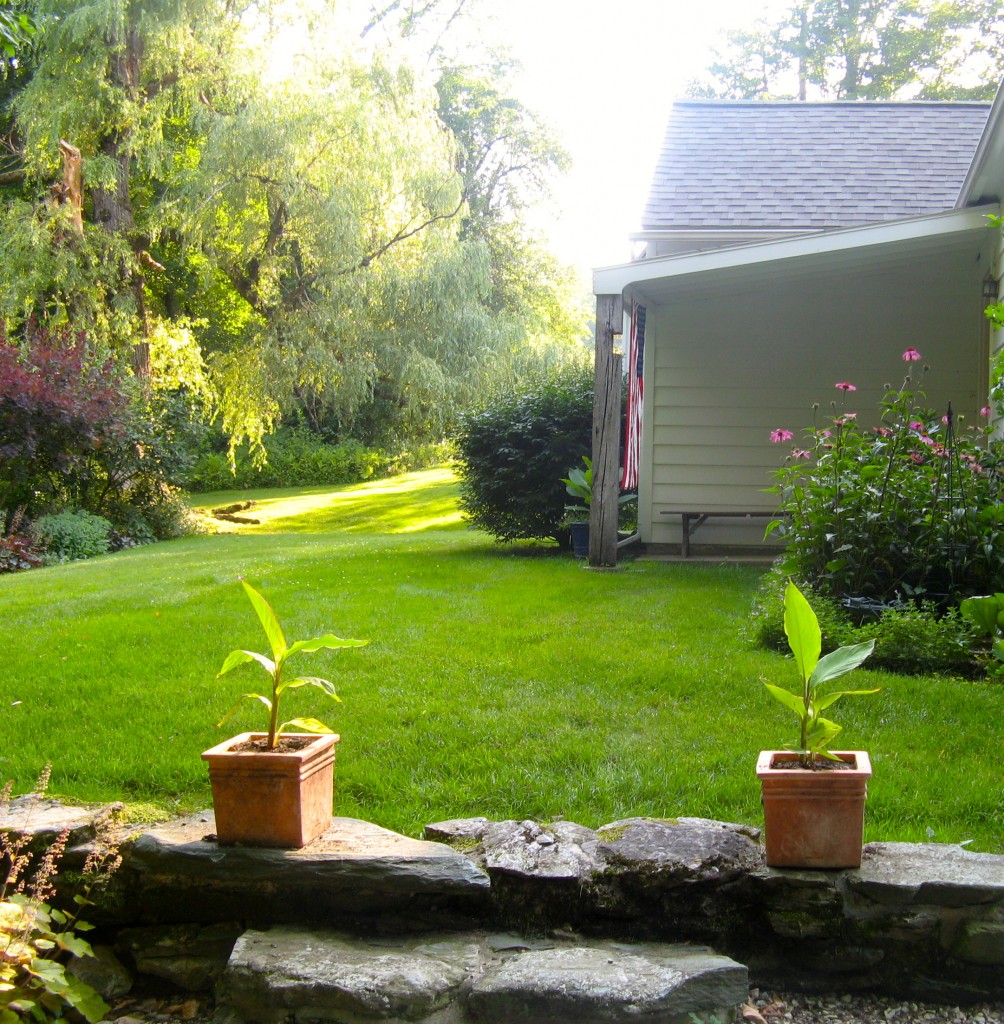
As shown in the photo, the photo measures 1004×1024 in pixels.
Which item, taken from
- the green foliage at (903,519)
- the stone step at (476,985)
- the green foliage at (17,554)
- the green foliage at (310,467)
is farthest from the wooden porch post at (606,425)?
the green foliage at (310,467)

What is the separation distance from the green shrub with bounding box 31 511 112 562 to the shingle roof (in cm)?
Answer: 757

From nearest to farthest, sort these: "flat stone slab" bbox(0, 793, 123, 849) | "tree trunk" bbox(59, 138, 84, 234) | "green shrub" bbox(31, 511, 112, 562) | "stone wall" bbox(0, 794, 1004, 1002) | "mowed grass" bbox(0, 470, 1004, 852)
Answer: "stone wall" bbox(0, 794, 1004, 1002) < "flat stone slab" bbox(0, 793, 123, 849) < "mowed grass" bbox(0, 470, 1004, 852) < "green shrub" bbox(31, 511, 112, 562) < "tree trunk" bbox(59, 138, 84, 234)

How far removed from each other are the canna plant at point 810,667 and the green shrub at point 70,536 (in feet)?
34.4

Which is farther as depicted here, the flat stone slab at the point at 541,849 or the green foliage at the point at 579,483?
the green foliage at the point at 579,483

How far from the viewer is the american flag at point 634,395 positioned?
30.0 ft

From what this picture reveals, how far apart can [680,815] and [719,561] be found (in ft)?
21.0

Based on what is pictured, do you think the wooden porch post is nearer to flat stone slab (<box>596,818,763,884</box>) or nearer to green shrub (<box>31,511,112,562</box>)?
flat stone slab (<box>596,818,763,884</box>)

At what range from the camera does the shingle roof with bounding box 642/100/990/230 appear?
9.40 m

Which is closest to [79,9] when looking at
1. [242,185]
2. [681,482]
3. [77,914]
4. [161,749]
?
[242,185]

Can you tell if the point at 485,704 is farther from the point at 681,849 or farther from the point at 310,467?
the point at 310,467

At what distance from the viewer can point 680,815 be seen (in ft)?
10.5

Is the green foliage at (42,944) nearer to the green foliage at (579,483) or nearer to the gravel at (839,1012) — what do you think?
the gravel at (839,1012)

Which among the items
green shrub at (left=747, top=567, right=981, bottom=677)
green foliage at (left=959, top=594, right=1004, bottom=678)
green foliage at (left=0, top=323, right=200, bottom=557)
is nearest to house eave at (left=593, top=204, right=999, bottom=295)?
green shrub at (left=747, top=567, right=981, bottom=677)

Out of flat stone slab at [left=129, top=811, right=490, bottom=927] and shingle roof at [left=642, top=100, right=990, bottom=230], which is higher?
shingle roof at [left=642, top=100, right=990, bottom=230]
